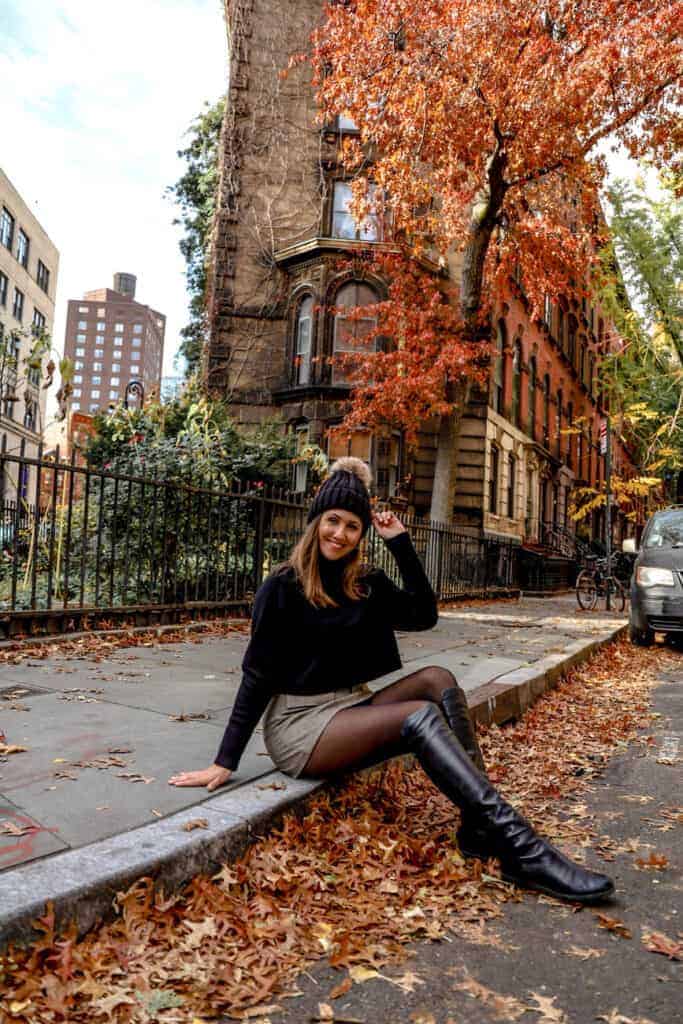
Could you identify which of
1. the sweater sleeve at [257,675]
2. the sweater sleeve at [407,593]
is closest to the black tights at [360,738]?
the sweater sleeve at [257,675]

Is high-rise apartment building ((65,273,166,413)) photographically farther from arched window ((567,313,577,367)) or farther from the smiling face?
the smiling face

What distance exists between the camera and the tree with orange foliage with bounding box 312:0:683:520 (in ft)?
49.7

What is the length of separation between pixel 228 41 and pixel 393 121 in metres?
10.4

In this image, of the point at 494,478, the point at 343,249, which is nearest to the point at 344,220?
the point at 343,249

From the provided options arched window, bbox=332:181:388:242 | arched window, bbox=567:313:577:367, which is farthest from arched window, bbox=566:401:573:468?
arched window, bbox=332:181:388:242

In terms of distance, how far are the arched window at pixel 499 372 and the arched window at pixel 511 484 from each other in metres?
2.08

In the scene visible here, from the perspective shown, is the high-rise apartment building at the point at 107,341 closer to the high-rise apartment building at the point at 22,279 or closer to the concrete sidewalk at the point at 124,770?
the high-rise apartment building at the point at 22,279

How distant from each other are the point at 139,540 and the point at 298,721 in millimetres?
5335

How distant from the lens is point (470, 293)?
17.9 meters

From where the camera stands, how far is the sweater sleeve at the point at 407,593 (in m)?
3.78

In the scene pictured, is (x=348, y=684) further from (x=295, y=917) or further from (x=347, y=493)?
(x=295, y=917)

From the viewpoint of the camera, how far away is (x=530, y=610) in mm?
15836

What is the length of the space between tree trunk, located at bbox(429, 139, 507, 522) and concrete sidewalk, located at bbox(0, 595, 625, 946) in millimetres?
11255

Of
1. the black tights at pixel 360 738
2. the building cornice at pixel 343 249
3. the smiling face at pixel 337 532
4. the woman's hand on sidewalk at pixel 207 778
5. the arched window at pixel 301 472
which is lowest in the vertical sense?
the woman's hand on sidewalk at pixel 207 778
